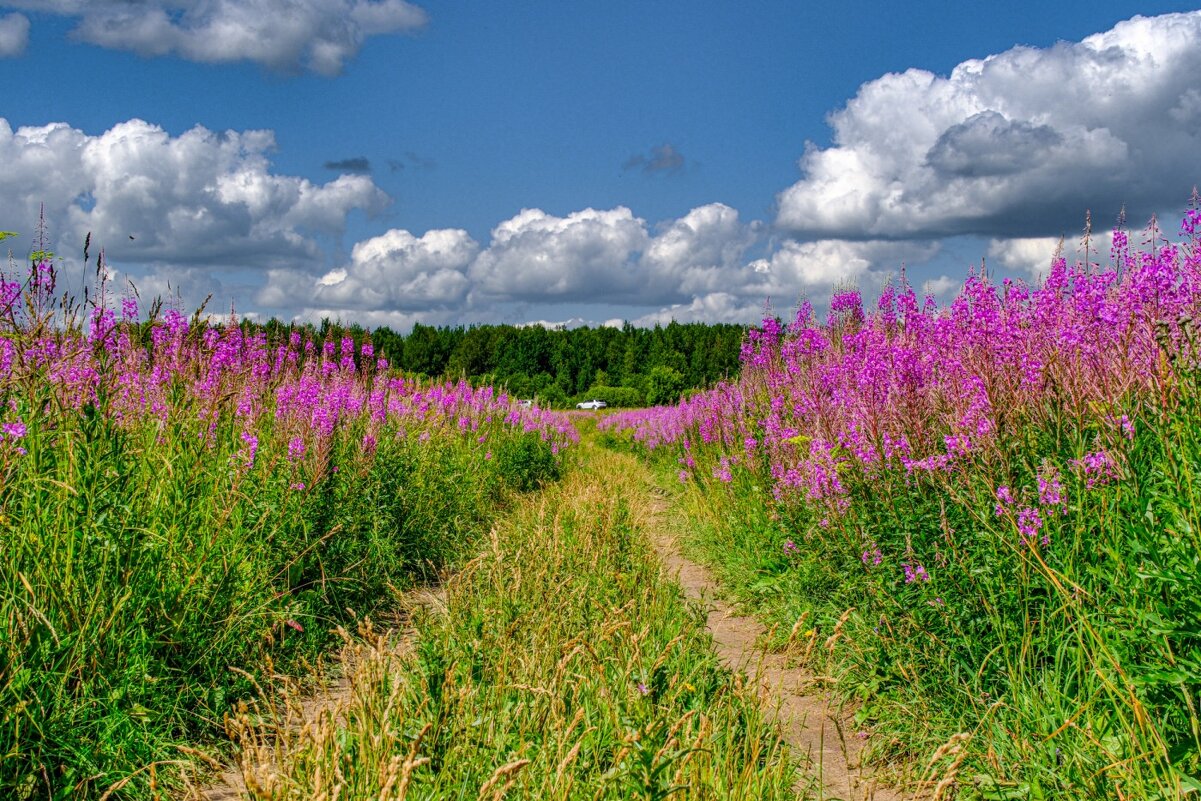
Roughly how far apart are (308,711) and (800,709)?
2.62m

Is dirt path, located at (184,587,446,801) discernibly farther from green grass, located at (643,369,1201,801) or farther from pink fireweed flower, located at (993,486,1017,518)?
pink fireweed flower, located at (993,486,1017,518)

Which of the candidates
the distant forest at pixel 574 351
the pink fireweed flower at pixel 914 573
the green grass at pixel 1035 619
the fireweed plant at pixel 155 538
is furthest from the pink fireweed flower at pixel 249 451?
the distant forest at pixel 574 351

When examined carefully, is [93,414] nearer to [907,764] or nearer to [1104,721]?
[907,764]

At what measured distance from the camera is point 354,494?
6422 mm

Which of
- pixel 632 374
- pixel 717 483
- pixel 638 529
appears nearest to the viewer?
pixel 638 529

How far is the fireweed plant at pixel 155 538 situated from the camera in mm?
3330

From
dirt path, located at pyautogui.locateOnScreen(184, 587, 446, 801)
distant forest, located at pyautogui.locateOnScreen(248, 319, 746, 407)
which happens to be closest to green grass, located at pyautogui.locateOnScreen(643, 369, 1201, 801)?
dirt path, located at pyautogui.locateOnScreen(184, 587, 446, 801)

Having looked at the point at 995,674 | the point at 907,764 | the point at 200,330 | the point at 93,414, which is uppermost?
the point at 200,330

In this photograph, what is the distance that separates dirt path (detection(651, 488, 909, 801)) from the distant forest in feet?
129

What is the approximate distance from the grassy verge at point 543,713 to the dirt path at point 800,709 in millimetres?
204

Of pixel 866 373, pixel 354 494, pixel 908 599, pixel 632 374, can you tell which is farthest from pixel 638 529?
pixel 632 374

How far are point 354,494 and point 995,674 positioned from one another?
181 inches

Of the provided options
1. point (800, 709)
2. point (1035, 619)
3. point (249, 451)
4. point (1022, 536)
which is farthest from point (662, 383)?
point (1022, 536)

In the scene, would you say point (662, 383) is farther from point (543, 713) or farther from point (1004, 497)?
point (543, 713)
